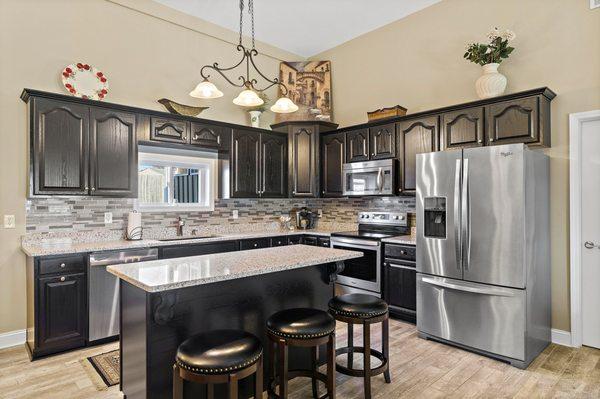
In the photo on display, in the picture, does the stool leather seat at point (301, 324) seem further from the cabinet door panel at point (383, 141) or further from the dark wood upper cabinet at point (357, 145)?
the dark wood upper cabinet at point (357, 145)

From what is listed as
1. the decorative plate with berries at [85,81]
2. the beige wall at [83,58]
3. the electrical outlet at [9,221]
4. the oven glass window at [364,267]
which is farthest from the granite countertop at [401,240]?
the electrical outlet at [9,221]

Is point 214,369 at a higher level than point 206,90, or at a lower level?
lower

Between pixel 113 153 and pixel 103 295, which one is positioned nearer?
pixel 103 295

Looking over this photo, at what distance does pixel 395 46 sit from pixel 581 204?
9.51 ft

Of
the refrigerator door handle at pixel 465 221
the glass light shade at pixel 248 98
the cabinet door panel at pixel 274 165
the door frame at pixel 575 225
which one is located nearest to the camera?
the glass light shade at pixel 248 98

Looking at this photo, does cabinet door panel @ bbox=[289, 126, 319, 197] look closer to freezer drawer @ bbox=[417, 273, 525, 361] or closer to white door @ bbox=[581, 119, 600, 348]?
freezer drawer @ bbox=[417, 273, 525, 361]

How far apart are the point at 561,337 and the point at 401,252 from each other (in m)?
1.61

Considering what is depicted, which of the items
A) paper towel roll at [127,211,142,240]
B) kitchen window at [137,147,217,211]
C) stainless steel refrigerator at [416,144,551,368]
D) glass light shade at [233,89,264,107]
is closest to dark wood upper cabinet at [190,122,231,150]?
kitchen window at [137,147,217,211]

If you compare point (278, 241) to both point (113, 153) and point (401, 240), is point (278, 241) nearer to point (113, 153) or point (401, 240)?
point (401, 240)

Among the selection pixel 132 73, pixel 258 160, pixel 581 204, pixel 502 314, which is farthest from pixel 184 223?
pixel 581 204

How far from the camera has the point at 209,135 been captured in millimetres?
4523

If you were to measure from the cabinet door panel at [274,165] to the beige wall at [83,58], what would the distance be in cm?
61

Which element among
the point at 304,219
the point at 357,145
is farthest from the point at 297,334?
the point at 304,219

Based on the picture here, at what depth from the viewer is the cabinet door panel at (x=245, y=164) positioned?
188 inches
